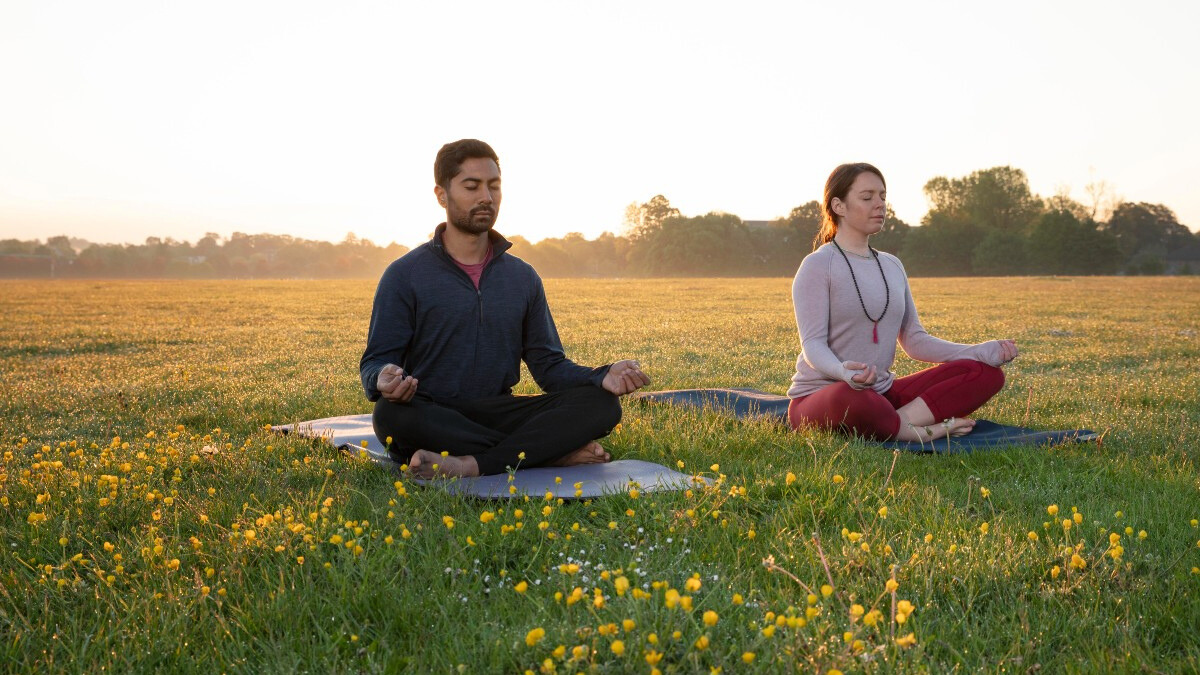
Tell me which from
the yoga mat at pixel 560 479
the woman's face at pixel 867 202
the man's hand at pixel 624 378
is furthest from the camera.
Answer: the woman's face at pixel 867 202

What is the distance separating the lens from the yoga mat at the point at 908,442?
571cm

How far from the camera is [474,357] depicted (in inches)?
211

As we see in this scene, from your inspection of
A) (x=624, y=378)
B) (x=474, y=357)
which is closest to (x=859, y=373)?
(x=624, y=378)

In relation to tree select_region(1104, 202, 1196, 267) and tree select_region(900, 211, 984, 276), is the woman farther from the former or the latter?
tree select_region(1104, 202, 1196, 267)

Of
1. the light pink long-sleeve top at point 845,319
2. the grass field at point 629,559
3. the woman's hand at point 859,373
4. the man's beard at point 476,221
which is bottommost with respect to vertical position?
the grass field at point 629,559

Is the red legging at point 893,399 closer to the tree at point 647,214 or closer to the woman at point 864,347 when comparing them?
the woman at point 864,347

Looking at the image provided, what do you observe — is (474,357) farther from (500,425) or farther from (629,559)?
(629,559)

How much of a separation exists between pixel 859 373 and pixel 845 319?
73 centimetres

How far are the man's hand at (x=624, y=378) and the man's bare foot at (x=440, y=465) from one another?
0.86 metres

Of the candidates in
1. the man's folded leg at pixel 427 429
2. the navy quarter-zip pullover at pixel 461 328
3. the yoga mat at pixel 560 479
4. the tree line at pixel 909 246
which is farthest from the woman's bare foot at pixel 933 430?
the tree line at pixel 909 246

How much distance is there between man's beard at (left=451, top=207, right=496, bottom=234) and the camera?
5084 millimetres

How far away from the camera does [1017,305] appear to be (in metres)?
25.5

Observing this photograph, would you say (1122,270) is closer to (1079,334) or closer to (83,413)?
(1079,334)

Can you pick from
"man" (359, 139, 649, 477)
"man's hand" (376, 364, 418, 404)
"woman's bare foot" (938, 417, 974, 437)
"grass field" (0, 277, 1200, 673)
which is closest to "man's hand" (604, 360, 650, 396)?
"man" (359, 139, 649, 477)
